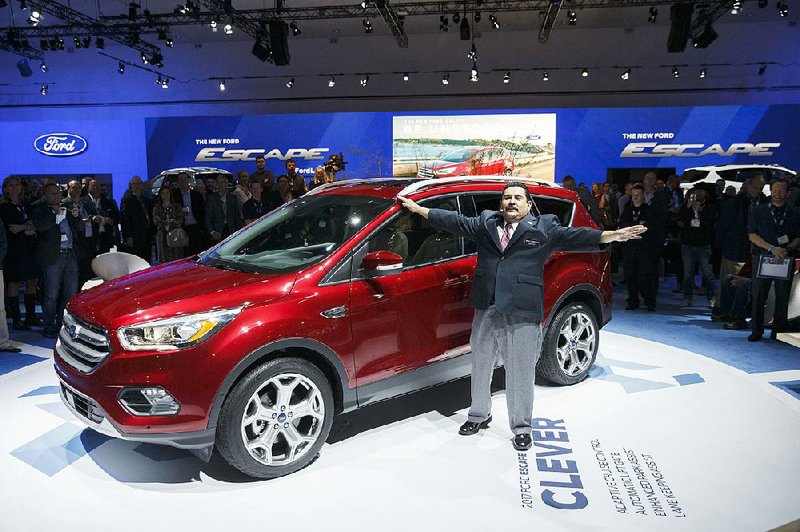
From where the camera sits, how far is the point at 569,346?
4.59m

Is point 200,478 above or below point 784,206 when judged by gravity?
below

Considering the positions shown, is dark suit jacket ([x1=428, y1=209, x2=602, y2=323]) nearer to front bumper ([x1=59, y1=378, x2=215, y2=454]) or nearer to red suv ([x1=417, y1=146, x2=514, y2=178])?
front bumper ([x1=59, y1=378, x2=215, y2=454])

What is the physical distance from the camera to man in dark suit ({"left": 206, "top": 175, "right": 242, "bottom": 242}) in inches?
335

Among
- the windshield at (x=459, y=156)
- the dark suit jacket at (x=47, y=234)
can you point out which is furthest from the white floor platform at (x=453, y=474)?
the windshield at (x=459, y=156)

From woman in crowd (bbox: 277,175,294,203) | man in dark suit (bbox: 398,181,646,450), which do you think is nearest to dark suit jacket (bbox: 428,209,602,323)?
man in dark suit (bbox: 398,181,646,450)

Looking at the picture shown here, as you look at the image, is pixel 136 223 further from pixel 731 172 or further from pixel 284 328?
pixel 731 172

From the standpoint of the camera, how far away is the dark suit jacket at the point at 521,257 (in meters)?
3.47

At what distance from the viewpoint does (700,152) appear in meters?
15.0

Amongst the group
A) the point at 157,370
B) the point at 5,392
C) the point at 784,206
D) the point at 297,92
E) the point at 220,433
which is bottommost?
the point at 5,392

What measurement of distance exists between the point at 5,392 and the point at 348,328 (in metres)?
3.10

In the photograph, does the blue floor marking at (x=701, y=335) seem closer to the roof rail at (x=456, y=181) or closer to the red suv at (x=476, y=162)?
the roof rail at (x=456, y=181)

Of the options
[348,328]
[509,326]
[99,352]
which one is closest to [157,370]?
[99,352]

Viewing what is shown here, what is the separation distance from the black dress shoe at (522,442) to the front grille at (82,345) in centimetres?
228

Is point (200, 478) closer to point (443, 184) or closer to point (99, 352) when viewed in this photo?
point (99, 352)
